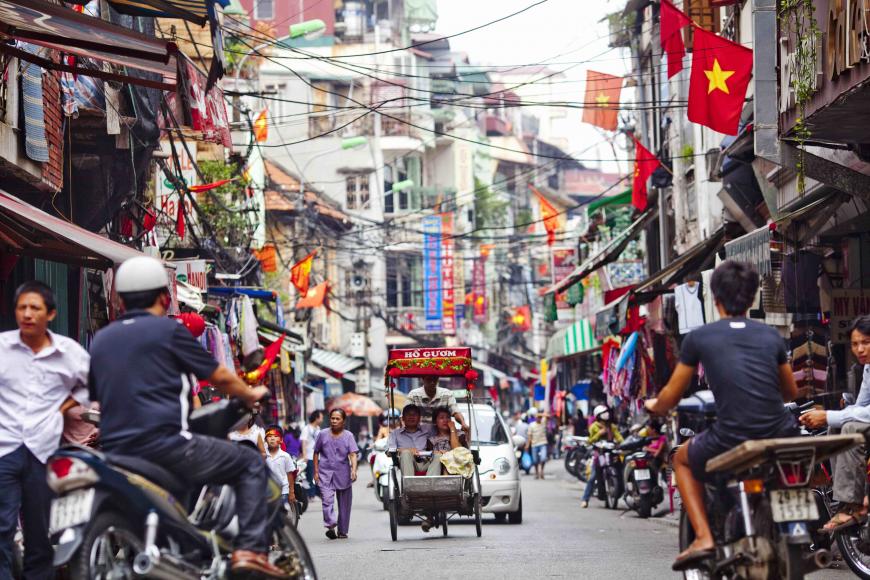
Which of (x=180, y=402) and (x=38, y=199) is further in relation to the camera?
(x=38, y=199)

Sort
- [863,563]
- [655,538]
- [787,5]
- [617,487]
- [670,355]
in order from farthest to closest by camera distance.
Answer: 1. [670,355]
2. [617,487]
3. [655,538]
4. [787,5]
5. [863,563]

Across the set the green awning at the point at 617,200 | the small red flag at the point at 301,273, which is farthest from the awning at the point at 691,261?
the small red flag at the point at 301,273

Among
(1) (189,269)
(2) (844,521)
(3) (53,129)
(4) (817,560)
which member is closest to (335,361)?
(1) (189,269)

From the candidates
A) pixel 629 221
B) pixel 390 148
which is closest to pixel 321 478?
pixel 629 221

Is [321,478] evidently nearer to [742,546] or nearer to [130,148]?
[130,148]

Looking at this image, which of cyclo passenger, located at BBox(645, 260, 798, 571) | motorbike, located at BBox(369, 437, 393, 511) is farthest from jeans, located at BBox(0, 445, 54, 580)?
motorbike, located at BBox(369, 437, 393, 511)

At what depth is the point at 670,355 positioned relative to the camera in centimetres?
3086

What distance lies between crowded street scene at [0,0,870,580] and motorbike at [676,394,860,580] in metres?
0.02

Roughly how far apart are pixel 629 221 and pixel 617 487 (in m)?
14.6

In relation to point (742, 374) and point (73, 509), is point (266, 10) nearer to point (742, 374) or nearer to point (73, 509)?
point (742, 374)

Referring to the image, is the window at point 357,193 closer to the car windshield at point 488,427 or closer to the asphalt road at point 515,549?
the asphalt road at point 515,549

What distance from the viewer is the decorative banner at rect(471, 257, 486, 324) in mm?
74188

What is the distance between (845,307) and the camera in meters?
18.7

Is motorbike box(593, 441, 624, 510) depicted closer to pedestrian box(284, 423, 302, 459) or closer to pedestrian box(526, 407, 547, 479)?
pedestrian box(284, 423, 302, 459)
